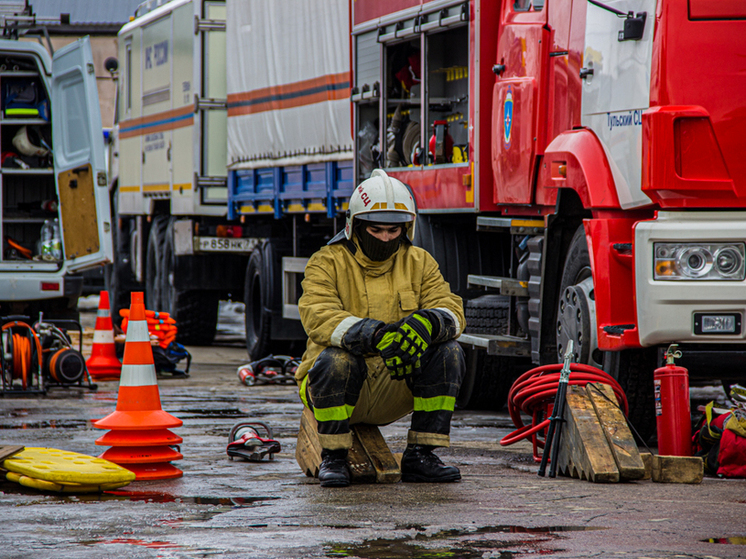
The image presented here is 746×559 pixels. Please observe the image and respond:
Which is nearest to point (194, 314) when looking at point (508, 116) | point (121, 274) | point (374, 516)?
point (121, 274)

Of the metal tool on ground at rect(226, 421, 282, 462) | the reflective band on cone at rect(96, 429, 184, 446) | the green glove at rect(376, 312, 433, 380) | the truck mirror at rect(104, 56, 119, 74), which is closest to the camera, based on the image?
the green glove at rect(376, 312, 433, 380)

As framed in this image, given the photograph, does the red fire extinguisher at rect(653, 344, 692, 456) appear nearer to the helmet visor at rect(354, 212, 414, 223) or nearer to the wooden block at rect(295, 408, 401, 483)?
the wooden block at rect(295, 408, 401, 483)

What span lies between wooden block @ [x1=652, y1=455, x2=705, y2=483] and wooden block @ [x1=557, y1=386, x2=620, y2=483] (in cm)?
24

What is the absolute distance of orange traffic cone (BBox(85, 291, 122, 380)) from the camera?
38.9 feet

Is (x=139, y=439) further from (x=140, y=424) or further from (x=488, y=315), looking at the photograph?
(x=488, y=315)

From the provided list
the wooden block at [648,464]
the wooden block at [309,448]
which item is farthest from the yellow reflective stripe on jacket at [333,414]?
the wooden block at [648,464]

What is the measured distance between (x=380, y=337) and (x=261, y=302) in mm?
8153

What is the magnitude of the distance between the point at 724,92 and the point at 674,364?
134 centimetres

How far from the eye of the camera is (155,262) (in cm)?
1753

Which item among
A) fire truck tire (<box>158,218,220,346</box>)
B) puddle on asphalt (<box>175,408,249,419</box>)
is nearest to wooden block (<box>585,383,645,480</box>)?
puddle on asphalt (<box>175,408,249,419</box>)

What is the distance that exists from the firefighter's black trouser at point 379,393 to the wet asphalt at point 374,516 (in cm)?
28

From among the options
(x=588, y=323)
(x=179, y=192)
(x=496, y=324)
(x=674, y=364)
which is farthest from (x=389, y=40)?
(x=179, y=192)

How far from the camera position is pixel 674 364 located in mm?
6207

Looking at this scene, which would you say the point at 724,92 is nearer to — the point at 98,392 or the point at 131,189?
the point at 98,392
